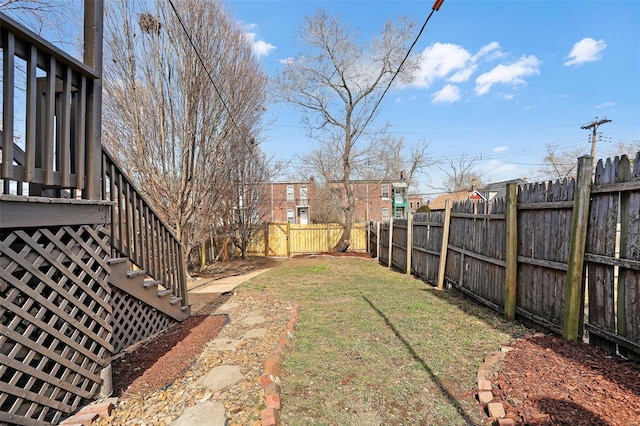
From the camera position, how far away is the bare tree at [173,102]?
673 centimetres

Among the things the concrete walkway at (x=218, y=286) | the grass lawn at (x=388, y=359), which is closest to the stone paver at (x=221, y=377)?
the grass lawn at (x=388, y=359)

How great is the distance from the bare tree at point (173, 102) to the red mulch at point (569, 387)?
6855 mm

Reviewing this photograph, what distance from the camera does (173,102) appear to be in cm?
708

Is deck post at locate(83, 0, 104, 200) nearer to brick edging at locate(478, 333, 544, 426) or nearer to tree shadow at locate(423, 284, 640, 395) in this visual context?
brick edging at locate(478, 333, 544, 426)

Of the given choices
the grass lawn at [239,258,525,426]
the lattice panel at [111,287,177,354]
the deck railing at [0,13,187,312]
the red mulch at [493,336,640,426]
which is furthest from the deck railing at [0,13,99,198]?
the red mulch at [493,336,640,426]

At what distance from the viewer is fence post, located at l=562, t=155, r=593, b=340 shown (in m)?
3.06

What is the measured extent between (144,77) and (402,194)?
27325 mm

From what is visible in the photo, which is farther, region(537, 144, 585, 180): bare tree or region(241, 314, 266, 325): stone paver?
region(537, 144, 585, 180): bare tree

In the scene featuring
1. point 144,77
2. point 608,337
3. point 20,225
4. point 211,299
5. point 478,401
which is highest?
point 144,77

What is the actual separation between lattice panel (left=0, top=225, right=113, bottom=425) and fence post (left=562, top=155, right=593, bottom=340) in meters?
4.30

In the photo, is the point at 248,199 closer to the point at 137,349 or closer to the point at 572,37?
the point at 137,349

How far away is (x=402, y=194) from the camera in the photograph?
103ft

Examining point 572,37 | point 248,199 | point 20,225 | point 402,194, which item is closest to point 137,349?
point 20,225

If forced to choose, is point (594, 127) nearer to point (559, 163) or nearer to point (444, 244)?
point (559, 163)
